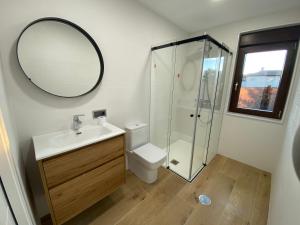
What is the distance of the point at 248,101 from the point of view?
2.27 meters

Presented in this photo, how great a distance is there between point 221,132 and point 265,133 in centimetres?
66

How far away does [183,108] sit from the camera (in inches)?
107

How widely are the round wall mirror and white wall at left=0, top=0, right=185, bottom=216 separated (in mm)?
58

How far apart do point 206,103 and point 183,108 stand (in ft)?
1.95

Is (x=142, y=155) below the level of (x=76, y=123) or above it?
below

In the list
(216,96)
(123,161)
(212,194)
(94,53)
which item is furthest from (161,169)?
(94,53)

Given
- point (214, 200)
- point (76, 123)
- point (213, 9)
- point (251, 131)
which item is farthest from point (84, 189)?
point (213, 9)

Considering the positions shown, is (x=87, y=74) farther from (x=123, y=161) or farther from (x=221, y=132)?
(x=221, y=132)

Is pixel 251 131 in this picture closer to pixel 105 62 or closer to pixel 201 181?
pixel 201 181

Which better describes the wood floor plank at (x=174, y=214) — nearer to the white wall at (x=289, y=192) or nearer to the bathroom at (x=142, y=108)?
the bathroom at (x=142, y=108)

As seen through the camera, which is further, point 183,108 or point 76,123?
point 183,108

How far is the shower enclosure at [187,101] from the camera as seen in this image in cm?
200

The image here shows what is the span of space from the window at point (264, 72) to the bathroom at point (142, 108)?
8cm

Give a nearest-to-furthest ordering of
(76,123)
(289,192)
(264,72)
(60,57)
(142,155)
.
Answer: (289,192) < (60,57) < (76,123) < (142,155) < (264,72)
